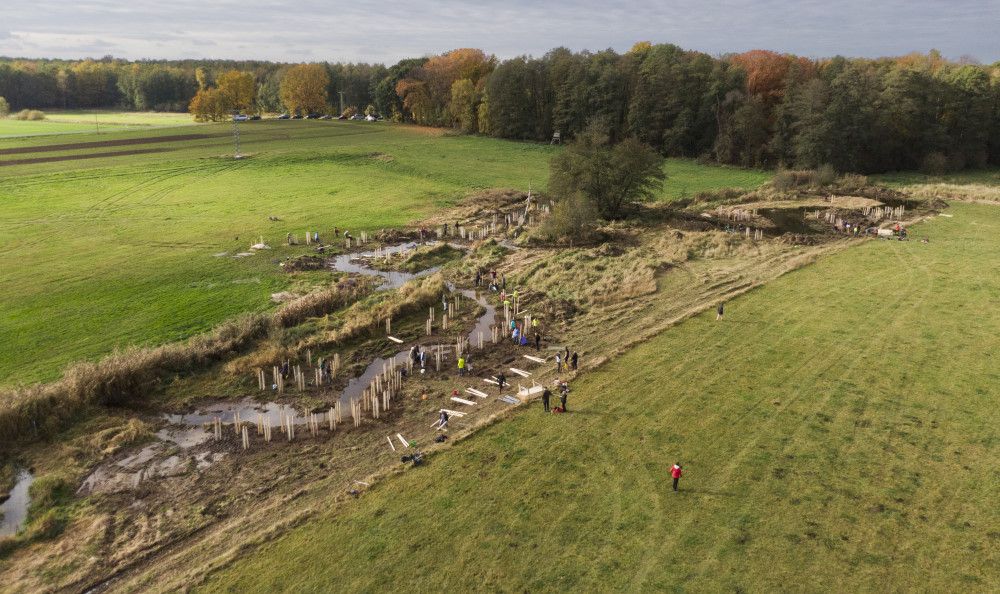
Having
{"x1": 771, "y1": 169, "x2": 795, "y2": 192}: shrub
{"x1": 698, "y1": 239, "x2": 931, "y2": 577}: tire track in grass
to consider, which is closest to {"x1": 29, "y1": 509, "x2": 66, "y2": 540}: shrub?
{"x1": 698, "y1": 239, "x2": 931, "y2": 577}: tire track in grass

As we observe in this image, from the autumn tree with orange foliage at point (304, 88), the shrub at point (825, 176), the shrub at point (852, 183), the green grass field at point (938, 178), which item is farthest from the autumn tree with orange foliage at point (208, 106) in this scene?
the green grass field at point (938, 178)

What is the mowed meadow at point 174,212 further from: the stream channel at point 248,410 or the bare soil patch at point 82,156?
the stream channel at point 248,410

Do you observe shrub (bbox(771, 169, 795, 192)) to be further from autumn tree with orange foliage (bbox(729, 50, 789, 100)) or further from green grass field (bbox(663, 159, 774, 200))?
autumn tree with orange foliage (bbox(729, 50, 789, 100))

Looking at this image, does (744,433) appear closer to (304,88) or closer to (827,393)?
(827,393)

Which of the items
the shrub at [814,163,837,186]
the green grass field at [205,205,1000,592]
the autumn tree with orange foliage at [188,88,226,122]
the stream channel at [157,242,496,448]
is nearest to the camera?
the green grass field at [205,205,1000,592]

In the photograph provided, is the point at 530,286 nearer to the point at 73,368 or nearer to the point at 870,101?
the point at 73,368

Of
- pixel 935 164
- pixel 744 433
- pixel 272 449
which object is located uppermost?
pixel 935 164

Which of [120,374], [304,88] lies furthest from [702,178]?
[304,88]
